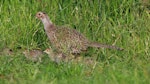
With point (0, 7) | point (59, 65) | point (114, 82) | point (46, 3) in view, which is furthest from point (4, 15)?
point (114, 82)

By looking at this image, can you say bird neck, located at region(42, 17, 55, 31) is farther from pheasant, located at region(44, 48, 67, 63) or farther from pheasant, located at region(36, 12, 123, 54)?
pheasant, located at region(44, 48, 67, 63)

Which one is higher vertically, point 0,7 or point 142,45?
point 0,7

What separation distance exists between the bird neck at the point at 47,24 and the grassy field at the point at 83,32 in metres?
0.23

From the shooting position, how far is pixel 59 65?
7867 mm

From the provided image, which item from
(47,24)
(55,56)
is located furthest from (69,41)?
(55,56)

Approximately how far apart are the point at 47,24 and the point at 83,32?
65 cm

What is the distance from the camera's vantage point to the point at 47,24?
31.0 ft

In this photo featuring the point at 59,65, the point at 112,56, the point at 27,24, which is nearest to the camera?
the point at 59,65

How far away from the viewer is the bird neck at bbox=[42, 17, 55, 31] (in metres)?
9.40

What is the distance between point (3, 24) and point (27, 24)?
1.34ft

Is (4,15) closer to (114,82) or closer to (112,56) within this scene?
(112,56)

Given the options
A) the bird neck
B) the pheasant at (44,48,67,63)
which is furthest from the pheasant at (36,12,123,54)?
the pheasant at (44,48,67,63)

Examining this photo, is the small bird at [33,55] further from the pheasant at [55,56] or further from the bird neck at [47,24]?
the bird neck at [47,24]

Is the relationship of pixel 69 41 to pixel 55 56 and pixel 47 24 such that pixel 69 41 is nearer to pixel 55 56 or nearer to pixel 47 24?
pixel 47 24
